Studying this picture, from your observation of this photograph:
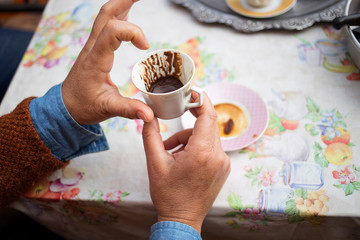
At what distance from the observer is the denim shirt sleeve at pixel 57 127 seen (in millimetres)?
807

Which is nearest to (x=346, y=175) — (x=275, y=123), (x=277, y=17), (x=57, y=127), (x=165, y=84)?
(x=275, y=123)

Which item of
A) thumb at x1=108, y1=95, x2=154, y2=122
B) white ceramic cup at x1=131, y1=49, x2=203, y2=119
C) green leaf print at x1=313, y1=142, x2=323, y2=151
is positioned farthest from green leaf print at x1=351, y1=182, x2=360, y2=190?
thumb at x1=108, y1=95, x2=154, y2=122

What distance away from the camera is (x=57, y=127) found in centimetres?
82

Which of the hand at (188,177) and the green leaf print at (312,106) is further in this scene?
the green leaf print at (312,106)

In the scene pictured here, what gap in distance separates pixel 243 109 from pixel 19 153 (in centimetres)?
72

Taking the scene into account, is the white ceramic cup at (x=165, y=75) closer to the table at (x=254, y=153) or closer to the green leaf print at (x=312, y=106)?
the table at (x=254, y=153)

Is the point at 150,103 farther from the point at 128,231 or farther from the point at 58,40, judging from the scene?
the point at 58,40

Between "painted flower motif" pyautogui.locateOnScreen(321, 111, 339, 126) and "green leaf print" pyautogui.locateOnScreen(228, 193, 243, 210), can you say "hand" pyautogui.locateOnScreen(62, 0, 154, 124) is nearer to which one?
"green leaf print" pyautogui.locateOnScreen(228, 193, 243, 210)

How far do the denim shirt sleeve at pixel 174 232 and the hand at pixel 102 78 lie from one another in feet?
0.91

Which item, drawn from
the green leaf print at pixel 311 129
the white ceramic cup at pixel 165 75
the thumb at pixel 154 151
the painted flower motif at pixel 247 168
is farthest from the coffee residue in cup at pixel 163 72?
the green leaf print at pixel 311 129

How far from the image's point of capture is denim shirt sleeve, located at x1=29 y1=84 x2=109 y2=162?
81 cm

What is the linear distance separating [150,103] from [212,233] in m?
0.45

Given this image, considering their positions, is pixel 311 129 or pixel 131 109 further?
pixel 311 129

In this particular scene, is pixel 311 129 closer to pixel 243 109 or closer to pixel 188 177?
pixel 243 109
